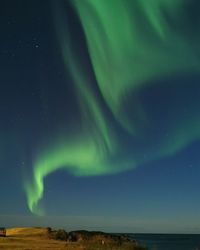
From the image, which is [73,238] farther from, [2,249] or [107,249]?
[2,249]

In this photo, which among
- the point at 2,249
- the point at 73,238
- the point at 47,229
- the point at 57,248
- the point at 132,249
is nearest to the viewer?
the point at 2,249

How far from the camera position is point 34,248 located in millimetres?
42000

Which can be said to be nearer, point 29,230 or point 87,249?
point 87,249

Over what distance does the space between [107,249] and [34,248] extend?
26.7 ft

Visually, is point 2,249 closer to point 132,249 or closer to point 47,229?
point 132,249

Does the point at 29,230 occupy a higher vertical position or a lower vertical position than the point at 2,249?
higher

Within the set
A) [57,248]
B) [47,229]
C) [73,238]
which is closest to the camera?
[57,248]

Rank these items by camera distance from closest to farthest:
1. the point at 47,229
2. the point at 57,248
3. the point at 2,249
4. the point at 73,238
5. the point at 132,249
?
1. the point at 2,249
2. the point at 57,248
3. the point at 132,249
4. the point at 73,238
5. the point at 47,229

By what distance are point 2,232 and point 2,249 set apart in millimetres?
24935

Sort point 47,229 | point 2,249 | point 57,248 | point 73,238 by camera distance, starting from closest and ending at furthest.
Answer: point 2,249, point 57,248, point 73,238, point 47,229

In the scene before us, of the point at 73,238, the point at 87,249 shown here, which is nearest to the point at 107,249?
the point at 87,249

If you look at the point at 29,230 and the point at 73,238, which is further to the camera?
the point at 29,230

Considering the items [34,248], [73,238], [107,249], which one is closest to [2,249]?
[34,248]

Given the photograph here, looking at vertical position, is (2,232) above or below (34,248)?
above
